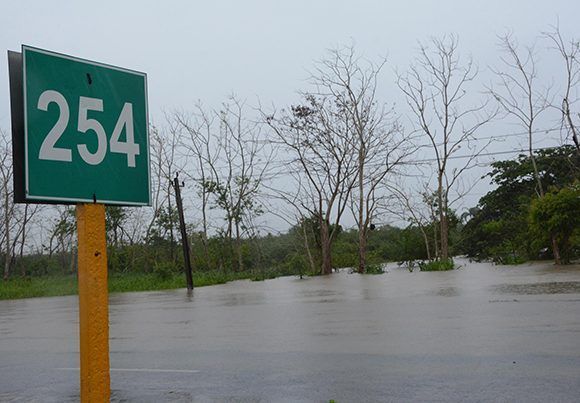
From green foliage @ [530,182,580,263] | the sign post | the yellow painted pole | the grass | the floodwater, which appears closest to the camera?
the sign post

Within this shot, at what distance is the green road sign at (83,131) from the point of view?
3.30 metres

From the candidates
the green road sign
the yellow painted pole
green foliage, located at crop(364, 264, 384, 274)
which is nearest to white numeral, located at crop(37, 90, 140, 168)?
the green road sign

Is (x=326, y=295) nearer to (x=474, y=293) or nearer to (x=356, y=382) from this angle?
(x=474, y=293)

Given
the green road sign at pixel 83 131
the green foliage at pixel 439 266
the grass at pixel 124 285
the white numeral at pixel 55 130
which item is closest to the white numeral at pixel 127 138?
the green road sign at pixel 83 131

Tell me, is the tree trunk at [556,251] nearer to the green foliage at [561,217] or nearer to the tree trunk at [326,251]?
the green foliage at [561,217]

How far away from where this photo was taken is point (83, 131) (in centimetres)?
346

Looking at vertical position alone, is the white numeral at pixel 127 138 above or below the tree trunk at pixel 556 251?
above

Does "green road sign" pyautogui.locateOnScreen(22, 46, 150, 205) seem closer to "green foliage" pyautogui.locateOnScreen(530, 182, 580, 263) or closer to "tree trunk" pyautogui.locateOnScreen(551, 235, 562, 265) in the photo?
"green foliage" pyautogui.locateOnScreen(530, 182, 580, 263)

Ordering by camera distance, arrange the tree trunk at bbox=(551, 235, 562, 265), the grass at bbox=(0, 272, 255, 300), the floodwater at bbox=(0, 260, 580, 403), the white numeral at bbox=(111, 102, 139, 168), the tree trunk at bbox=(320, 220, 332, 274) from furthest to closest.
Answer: the grass at bbox=(0, 272, 255, 300), the tree trunk at bbox=(320, 220, 332, 274), the tree trunk at bbox=(551, 235, 562, 265), the floodwater at bbox=(0, 260, 580, 403), the white numeral at bbox=(111, 102, 139, 168)

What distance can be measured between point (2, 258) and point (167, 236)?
48.4ft

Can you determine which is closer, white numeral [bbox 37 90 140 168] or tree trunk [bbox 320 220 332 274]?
white numeral [bbox 37 90 140 168]

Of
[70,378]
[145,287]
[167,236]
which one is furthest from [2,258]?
[70,378]

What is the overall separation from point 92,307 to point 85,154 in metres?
0.76

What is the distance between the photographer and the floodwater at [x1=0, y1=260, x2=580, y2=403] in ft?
22.6
